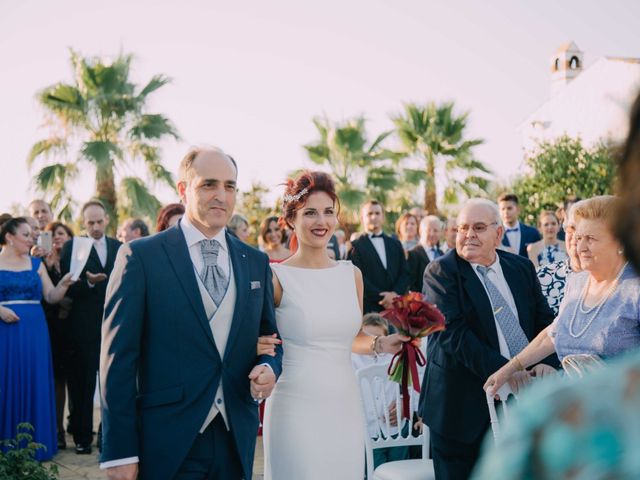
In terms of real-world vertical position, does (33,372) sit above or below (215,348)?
below

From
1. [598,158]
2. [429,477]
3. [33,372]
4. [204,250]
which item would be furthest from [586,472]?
[598,158]

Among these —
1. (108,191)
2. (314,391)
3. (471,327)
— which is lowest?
(314,391)

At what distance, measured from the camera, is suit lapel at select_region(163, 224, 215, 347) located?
2.91 m

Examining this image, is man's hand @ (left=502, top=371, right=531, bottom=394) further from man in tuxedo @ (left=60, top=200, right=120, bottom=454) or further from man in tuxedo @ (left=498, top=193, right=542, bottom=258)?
man in tuxedo @ (left=498, top=193, right=542, bottom=258)

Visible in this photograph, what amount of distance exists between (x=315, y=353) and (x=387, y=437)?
1180 mm

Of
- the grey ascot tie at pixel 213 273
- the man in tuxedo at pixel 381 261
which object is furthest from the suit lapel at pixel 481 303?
the man in tuxedo at pixel 381 261

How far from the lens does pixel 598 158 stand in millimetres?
19281

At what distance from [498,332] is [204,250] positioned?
6.18ft

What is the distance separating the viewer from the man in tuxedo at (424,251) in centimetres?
971

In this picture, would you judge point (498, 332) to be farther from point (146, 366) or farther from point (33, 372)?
point (33, 372)

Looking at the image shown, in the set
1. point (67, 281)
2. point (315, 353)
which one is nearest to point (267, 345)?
point (315, 353)

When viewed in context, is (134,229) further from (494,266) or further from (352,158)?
Answer: (352,158)

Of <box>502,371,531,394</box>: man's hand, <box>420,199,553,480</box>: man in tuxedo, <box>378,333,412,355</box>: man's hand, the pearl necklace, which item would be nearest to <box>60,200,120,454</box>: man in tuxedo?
<box>378,333,412,355</box>: man's hand

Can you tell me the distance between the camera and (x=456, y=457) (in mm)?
3936
